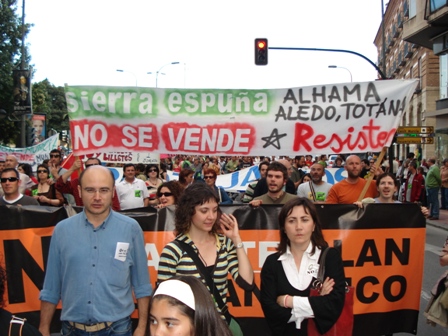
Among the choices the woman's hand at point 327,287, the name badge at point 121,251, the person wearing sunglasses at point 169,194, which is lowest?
the woman's hand at point 327,287

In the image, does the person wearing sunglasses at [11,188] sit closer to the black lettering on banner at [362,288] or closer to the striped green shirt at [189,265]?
the striped green shirt at [189,265]

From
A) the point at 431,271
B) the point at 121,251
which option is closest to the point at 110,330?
the point at 121,251

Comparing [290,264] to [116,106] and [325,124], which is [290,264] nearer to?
[325,124]

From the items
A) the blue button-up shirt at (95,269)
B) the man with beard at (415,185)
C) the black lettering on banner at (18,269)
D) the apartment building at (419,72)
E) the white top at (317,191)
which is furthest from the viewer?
the apartment building at (419,72)

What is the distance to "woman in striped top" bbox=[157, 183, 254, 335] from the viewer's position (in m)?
3.40

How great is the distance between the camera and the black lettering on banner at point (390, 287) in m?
5.14

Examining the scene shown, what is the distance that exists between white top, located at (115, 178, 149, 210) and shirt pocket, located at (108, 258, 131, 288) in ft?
15.7

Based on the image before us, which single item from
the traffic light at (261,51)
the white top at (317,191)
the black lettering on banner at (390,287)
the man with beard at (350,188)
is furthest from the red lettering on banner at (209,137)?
the traffic light at (261,51)

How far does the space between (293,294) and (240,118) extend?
8.34ft

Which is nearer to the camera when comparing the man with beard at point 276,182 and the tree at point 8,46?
the man with beard at point 276,182

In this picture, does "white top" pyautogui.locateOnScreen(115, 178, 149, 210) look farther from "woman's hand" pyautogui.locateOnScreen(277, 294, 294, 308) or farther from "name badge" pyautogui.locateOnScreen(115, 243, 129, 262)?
"woman's hand" pyautogui.locateOnScreen(277, 294, 294, 308)

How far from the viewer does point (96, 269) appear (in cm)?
334

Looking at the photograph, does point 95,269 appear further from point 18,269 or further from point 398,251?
point 398,251

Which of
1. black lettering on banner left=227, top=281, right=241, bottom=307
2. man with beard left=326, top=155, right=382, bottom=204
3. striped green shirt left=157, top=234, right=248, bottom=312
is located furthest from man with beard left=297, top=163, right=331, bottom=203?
striped green shirt left=157, top=234, right=248, bottom=312
